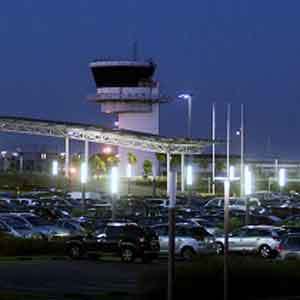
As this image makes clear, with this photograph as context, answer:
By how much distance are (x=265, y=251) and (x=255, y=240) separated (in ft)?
2.15

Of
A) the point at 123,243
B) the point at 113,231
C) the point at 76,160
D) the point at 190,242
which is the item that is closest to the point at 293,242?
the point at 190,242

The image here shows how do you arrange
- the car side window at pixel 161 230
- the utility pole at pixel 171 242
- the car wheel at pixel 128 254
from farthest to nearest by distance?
the car side window at pixel 161 230, the car wheel at pixel 128 254, the utility pole at pixel 171 242

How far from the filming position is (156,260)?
38156 mm

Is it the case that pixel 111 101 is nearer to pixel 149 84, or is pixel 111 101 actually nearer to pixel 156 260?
pixel 149 84

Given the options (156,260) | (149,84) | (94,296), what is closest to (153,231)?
(156,260)

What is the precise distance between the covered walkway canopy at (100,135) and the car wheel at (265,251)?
4960 cm

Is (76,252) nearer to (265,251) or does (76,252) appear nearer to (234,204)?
(265,251)

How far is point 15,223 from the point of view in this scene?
4659cm

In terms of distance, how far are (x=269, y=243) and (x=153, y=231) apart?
4736mm

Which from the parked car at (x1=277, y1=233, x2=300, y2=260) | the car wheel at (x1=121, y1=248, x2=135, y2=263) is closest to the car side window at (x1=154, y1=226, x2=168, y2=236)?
the car wheel at (x1=121, y1=248, x2=135, y2=263)

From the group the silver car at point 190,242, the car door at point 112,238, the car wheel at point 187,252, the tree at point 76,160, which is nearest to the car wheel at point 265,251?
the silver car at point 190,242

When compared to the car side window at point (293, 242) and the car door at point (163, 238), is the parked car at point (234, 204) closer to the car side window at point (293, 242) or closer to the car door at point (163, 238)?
the car door at point (163, 238)

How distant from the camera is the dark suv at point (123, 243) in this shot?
121 ft

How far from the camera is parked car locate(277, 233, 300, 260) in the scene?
3431 cm
